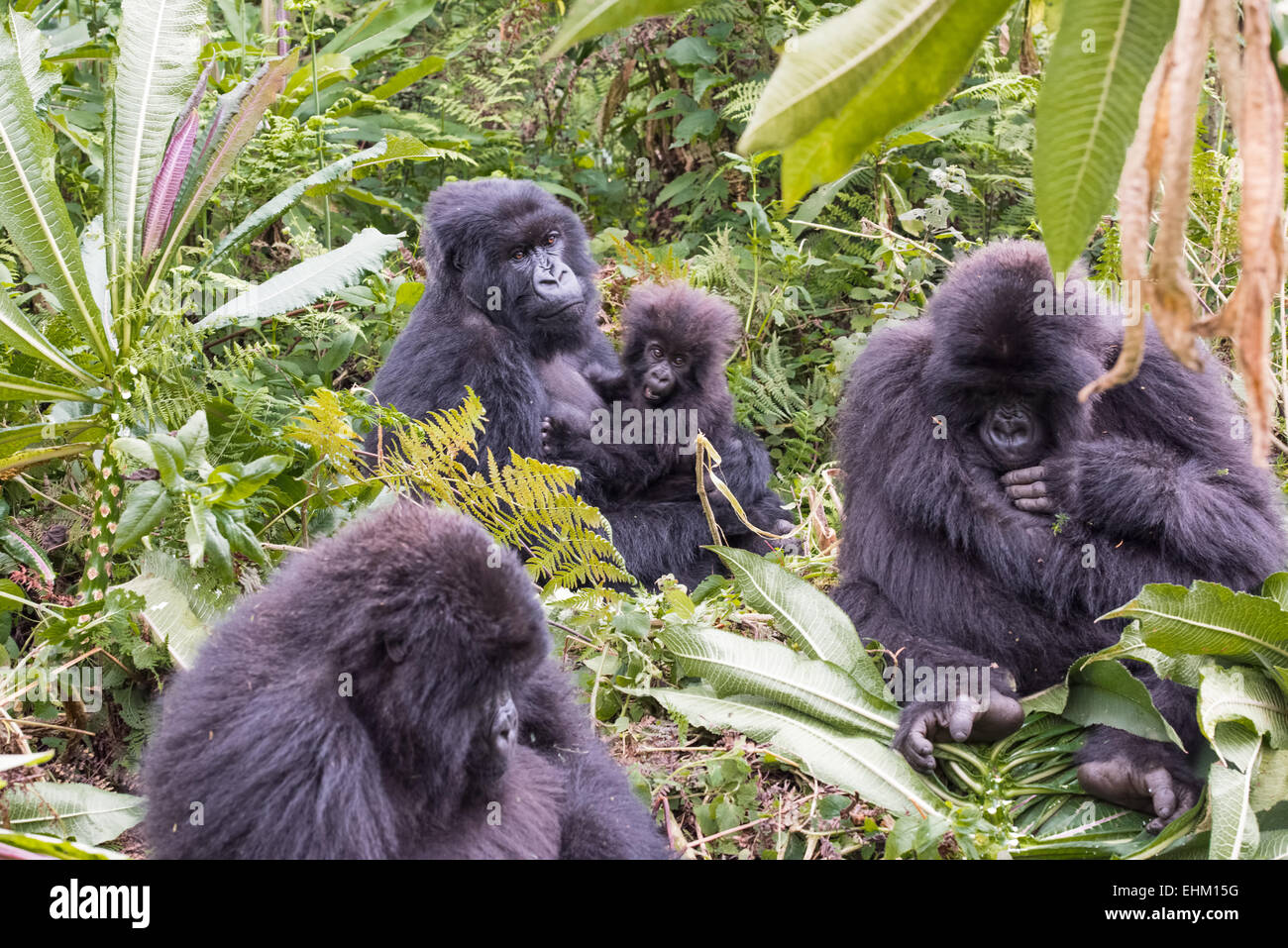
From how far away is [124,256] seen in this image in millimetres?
4270

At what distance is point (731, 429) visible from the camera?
5.87m

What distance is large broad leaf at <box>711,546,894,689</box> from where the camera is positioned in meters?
3.95

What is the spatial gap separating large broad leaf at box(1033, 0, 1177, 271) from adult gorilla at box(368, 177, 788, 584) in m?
4.04

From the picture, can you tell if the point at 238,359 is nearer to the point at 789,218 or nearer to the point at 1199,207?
the point at 789,218

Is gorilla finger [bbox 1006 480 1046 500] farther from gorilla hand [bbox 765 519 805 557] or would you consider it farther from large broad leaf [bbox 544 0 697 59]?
large broad leaf [bbox 544 0 697 59]

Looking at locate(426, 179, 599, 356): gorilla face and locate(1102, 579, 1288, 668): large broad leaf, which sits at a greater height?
locate(426, 179, 599, 356): gorilla face

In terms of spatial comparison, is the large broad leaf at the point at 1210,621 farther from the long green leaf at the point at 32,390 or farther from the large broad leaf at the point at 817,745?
the long green leaf at the point at 32,390

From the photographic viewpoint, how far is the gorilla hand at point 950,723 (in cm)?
351

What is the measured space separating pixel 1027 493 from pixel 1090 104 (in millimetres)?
2784

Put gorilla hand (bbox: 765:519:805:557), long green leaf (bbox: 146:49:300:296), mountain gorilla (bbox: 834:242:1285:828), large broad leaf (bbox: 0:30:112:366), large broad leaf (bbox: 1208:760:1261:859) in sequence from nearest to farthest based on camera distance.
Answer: large broad leaf (bbox: 1208:760:1261:859) < mountain gorilla (bbox: 834:242:1285:828) < large broad leaf (bbox: 0:30:112:366) < long green leaf (bbox: 146:49:300:296) < gorilla hand (bbox: 765:519:805:557)

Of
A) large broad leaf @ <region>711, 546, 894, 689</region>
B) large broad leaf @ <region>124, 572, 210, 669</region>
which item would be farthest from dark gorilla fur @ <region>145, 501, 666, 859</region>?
large broad leaf @ <region>711, 546, 894, 689</region>

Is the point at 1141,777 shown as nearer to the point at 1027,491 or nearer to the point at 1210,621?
the point at 1210,621

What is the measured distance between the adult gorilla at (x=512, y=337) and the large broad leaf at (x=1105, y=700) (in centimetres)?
214
